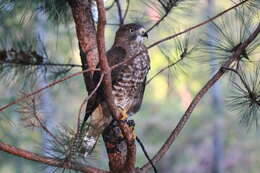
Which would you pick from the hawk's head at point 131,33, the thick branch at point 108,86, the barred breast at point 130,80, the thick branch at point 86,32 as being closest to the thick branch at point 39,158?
the thick branch at point 108,86

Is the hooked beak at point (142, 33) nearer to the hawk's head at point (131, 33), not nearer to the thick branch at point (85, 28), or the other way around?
the hawk's head at point (131, 33)

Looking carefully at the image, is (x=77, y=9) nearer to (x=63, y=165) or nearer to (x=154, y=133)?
(x=63, y=165)

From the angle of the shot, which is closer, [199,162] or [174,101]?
[199,162]

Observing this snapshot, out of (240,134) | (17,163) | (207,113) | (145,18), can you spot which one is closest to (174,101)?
(207,113)

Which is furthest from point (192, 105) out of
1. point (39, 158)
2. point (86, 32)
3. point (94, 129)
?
point (39, 158)

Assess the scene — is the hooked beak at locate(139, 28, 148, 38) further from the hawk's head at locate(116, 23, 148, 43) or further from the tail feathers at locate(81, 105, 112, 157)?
the tail feathers at locate(81, 105, 112, 157)

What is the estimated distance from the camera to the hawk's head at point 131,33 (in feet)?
9.71

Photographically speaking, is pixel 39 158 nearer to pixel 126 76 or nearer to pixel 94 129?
pixel 94 129

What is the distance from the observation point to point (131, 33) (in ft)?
9.70

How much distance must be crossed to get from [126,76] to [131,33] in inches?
10.8

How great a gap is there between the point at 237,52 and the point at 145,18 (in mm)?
1033

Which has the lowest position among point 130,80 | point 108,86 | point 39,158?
point 39,158

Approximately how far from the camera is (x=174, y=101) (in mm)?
10609

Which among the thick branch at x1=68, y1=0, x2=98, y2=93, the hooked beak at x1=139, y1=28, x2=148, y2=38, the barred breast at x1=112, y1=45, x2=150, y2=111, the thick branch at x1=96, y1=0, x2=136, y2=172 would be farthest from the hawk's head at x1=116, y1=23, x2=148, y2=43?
the thick branch at x1=96, y1=0, x2=136, y2=172
